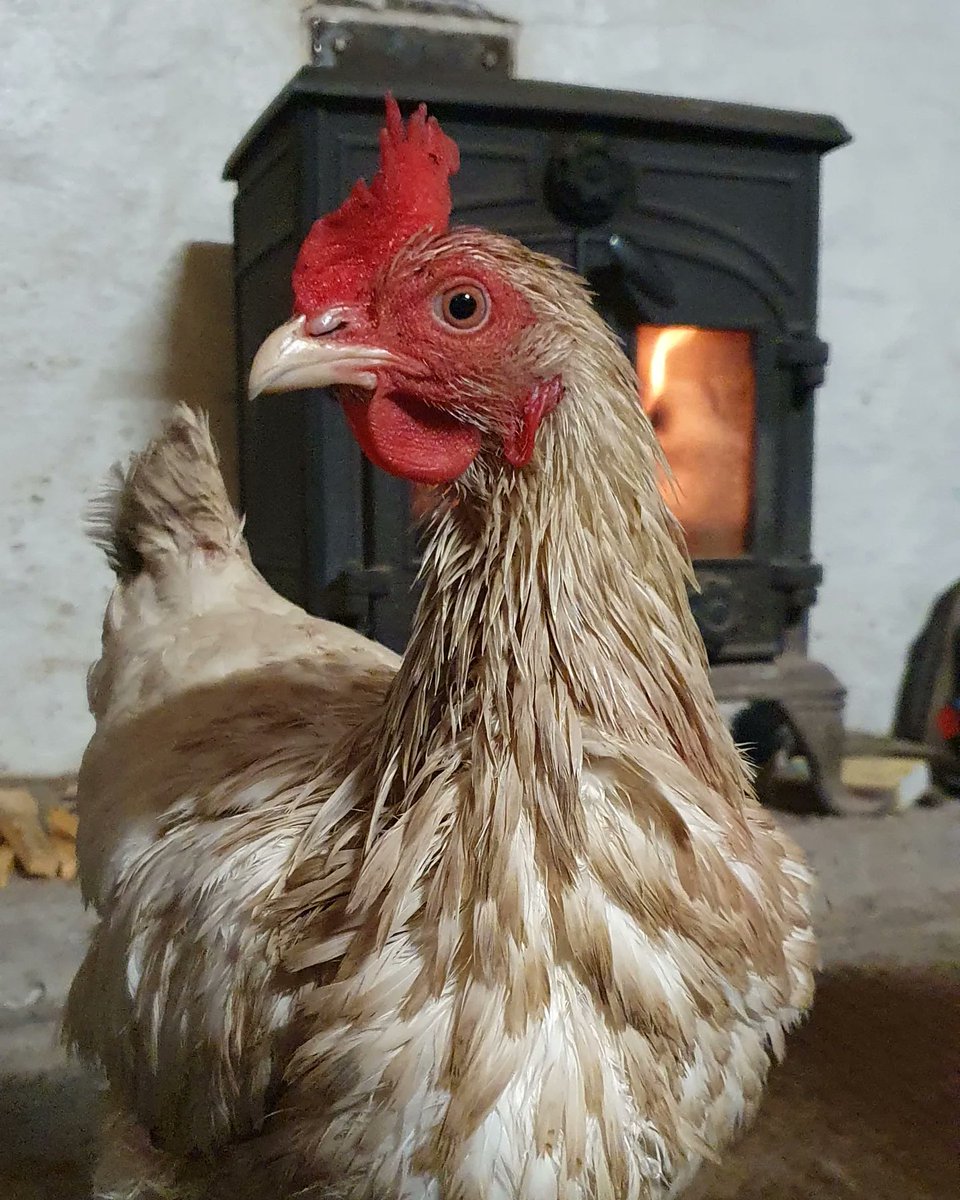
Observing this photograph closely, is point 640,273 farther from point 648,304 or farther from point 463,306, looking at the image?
point 463,306

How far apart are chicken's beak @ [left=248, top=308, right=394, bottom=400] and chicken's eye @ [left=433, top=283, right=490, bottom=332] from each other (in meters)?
0.05

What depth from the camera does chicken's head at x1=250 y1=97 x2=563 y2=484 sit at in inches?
28.9

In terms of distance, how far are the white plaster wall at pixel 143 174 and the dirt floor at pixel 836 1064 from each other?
2.54ft

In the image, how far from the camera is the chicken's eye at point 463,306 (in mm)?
734

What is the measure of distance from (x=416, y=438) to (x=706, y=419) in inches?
60.8

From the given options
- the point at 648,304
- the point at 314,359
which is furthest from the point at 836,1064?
the point at 648,304

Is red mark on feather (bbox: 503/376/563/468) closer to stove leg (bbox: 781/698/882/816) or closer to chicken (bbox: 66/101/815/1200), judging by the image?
chicken (bbox: 66/101/815/1200)

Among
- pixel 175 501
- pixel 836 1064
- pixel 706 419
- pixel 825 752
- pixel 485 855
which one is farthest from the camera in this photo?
pixel 825 752

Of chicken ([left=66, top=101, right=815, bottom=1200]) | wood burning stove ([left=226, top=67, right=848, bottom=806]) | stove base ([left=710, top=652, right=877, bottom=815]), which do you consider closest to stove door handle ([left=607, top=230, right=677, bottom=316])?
wood burning stove ([left=226, top=67, right=848, bottom=806])

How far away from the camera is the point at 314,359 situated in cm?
74

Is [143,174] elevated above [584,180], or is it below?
above

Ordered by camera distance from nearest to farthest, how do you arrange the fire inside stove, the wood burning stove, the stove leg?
the wood burning stove, the fire inside stove, the stove leg

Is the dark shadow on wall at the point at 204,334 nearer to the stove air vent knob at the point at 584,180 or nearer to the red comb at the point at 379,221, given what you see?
the stove air vent knob at the point at 584,180

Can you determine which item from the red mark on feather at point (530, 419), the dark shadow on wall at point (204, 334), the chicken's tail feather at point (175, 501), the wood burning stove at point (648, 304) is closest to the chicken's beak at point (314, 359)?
the red mark on feather at point (530, 419)
